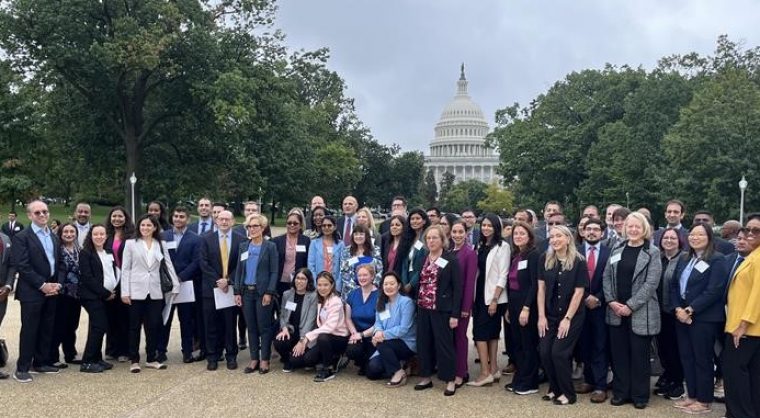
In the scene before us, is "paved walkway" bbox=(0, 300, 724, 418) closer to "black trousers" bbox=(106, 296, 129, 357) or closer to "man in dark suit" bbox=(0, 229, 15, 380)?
"black trousers" bbox=(106, 296, 129, 357)

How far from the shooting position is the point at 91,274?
6918mm

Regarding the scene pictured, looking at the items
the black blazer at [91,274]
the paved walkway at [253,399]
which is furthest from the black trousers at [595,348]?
the black blazer at [91,274]

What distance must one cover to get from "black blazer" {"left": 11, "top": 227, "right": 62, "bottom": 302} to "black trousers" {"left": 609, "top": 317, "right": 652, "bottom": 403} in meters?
5.84

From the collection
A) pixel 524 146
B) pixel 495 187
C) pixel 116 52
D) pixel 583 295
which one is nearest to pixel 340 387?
pixel 583 295

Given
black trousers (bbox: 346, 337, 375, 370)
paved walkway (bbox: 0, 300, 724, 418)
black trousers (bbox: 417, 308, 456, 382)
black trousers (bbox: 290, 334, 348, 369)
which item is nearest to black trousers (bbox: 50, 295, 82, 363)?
paved walkway (bbox: 0, 300, 724, 418)

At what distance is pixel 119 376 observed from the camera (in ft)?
22.4

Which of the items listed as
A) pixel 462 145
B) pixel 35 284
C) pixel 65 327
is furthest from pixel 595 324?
pixel 462 145

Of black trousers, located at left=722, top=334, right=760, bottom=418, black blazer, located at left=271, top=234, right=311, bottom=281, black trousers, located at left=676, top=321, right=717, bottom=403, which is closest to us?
black trousers, located at left=722, top=334, right=760, bottom=418

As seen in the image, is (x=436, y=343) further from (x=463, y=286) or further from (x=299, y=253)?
(x=299, y=253)

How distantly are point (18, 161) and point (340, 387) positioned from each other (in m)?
19.4

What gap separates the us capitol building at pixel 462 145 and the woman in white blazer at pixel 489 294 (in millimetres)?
113882

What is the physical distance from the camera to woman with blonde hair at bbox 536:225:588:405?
589cm

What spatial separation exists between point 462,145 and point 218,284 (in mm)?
122326

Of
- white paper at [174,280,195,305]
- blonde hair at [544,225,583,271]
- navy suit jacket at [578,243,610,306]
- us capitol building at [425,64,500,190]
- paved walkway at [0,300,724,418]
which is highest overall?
us capitol building at [425,64,500,190]
